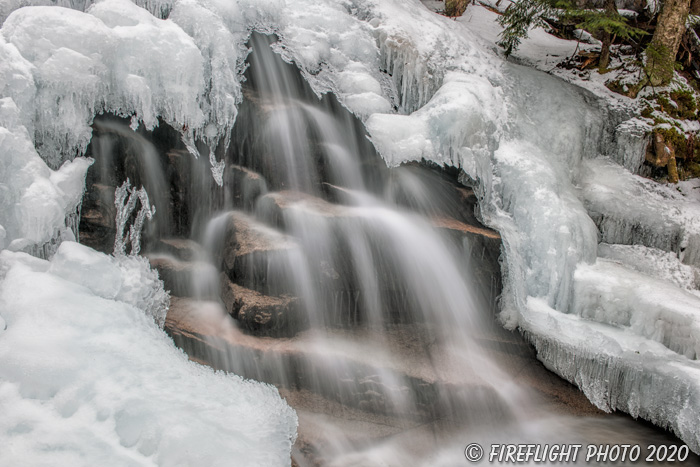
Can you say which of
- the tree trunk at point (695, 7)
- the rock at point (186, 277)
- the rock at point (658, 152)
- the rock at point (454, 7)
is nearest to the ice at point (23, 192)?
the rock at point (186, 277)

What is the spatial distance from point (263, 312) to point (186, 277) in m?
0.81

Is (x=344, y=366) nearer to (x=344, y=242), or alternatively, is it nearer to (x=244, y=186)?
(x=344, y=242)

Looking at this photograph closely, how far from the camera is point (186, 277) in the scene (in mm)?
3736

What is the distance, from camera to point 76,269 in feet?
9.48

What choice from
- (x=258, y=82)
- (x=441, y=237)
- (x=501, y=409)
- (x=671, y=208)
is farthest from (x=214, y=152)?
(x=671, y=208)

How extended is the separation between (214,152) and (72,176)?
1137mm

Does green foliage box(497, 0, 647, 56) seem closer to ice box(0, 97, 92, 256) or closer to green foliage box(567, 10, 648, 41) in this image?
green foliage box(567, 10, 648, 41)

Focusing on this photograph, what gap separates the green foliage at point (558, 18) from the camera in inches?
201

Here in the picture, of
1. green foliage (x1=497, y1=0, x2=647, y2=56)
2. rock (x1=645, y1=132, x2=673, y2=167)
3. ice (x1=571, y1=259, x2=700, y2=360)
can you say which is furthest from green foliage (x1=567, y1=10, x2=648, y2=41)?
ice (x1=571, y1=259, x2=700, y2=360)

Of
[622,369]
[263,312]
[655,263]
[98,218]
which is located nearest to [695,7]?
[655,263]

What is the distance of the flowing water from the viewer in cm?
327

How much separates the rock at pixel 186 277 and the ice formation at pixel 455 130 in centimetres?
82

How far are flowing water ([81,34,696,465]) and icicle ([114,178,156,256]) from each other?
93mm

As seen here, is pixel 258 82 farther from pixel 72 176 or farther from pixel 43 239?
pixel 43 239
